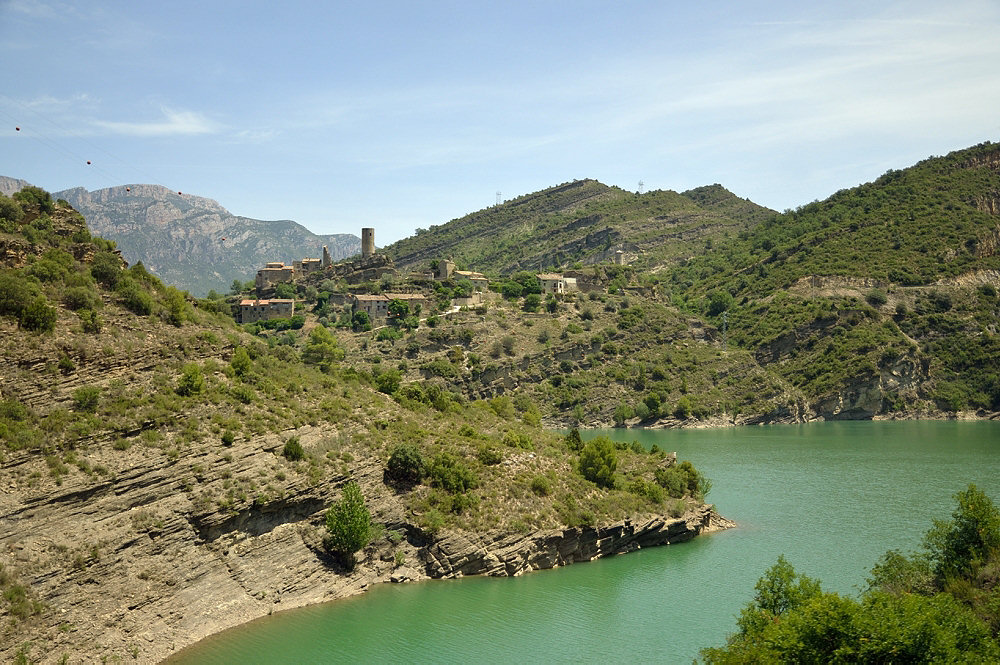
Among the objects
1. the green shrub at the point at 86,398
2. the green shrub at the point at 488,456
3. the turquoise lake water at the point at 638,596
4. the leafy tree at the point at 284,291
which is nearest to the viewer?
the turquoise lake water at the point at 638,596

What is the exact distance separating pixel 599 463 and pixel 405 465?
10778 mm

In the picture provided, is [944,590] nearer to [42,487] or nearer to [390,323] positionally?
[42,487]

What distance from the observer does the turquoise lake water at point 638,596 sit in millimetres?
28297

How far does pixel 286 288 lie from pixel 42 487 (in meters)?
72.3

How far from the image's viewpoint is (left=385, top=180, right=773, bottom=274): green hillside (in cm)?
16850

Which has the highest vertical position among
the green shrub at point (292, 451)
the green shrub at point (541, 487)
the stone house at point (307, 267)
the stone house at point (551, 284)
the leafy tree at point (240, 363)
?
the stone house at point (307, 267)

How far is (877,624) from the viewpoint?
61.4 feet

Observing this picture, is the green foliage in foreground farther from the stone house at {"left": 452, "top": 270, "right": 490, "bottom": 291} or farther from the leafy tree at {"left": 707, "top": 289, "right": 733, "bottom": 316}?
the leafy tree at {"left": 707, "top": 289, "right": 733, "bottom": 316}

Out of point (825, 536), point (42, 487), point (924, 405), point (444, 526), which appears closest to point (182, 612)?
point (42, 487)

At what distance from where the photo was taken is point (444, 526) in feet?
118

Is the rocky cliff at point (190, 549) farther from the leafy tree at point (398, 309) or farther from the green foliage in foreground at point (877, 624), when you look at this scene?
the leafy tree at point (398, 309)

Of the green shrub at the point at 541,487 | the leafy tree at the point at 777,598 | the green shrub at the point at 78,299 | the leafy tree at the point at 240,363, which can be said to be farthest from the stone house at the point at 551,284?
the leafy tree at the point at 777,598

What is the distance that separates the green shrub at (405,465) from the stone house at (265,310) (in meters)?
58.3

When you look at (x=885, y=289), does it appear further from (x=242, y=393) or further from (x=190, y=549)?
(x=190, y=549)
